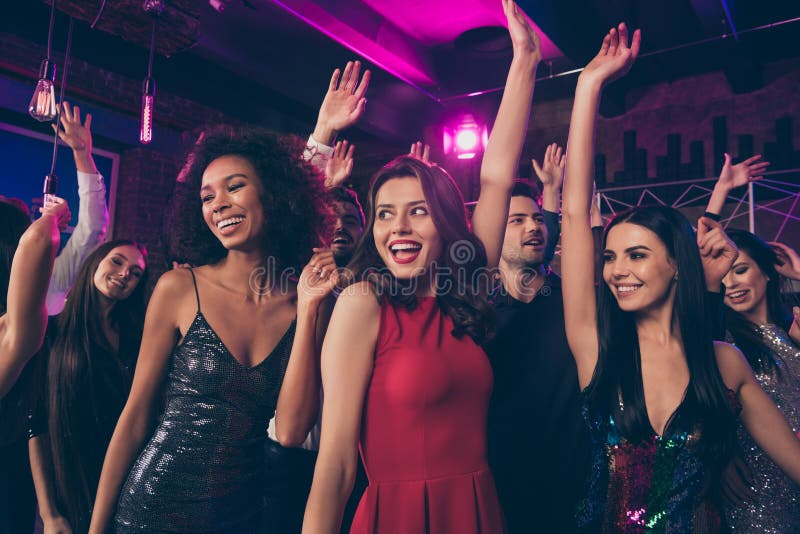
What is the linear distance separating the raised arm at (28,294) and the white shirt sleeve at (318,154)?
2.32 ft

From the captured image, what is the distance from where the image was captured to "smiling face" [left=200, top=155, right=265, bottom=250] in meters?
1.55

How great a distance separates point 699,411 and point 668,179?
16.7 ft

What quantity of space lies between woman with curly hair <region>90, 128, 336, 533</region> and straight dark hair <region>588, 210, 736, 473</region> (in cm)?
80

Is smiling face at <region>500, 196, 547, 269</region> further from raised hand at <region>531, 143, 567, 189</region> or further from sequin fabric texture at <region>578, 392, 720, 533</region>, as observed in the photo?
sequin fabric texture at <region>578, 392, 720, 533</region>

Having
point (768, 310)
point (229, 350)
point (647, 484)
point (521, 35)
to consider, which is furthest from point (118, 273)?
point (768, 310)

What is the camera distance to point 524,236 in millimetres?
2395

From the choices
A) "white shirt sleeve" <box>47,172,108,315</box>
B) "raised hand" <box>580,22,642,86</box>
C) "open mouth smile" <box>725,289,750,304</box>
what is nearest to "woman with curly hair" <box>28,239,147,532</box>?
"white shirt sleeve" <box>47,172,108,315</box>

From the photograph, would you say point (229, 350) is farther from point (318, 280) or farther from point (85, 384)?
point (85, 384)

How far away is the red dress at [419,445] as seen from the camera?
1322 mm

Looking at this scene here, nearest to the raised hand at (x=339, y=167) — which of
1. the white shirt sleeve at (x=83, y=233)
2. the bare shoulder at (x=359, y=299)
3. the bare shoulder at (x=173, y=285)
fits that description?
the white shirt sleeve at (x=83, y=233)

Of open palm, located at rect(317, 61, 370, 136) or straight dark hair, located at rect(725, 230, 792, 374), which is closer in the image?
open palm, located at rect(317, 61, 370, 136)

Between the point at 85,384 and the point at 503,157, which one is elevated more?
the point at 503,157

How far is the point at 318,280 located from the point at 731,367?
44.8 inches

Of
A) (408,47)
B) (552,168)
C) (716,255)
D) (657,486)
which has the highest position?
(408,47)
